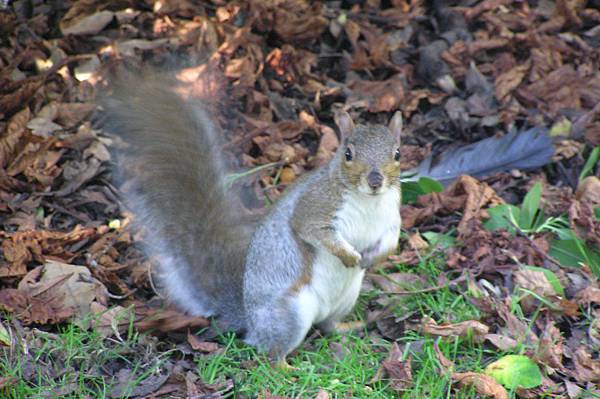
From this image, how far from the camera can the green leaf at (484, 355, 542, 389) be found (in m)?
2.78

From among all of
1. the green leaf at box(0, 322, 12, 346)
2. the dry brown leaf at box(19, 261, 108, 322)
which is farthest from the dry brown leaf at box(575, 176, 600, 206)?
the green leaf at box(0, 322, 12, 346)

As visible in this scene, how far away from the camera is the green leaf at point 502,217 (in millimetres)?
3613

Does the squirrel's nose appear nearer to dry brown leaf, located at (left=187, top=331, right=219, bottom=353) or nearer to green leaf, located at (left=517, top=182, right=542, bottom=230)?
dry brown leaf, located at (left=187, top=331, right=219, bottom=353)

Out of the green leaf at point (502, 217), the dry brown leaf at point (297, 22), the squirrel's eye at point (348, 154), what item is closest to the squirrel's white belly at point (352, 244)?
the squirrel's eye at point (348, 154)

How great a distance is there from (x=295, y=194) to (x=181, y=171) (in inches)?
16.5

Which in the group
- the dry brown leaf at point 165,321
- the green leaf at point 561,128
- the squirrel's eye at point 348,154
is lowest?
the dry brown leaf at point 165,321

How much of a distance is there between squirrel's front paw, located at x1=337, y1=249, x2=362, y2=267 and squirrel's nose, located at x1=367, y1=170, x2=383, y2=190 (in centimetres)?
25

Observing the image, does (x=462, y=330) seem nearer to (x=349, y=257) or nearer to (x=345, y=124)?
(x=349, y=257)

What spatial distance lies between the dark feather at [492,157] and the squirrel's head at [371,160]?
0.95m

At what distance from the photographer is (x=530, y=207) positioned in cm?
363

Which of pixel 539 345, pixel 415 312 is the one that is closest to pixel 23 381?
pixel 415 312

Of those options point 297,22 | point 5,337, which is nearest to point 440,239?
point 297,22

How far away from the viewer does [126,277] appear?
3.52m

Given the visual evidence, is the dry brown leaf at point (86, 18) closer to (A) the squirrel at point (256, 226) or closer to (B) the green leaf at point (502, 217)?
(A) the squirrel at point (256, 226)
